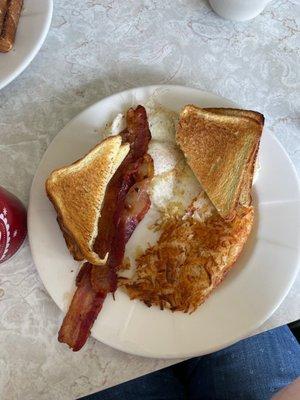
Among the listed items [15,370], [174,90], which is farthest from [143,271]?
[174,90]

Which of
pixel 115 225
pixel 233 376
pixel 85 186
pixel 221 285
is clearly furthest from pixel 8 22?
pixel 233 376

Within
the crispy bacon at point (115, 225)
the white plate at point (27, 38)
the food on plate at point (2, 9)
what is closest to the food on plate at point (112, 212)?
the crispy bacon at point (115, 225)

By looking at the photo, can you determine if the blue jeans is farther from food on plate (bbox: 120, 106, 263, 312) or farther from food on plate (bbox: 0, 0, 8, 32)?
food on plate (bbox: 0, 0, 8, 32)

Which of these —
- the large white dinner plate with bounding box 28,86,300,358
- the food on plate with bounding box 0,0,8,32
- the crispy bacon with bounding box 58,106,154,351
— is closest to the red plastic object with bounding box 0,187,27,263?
the large white dinner plate with bounding box 28,86,300,358

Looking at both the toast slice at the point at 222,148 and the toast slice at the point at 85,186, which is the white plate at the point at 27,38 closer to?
the toast slice at the point at 85,186

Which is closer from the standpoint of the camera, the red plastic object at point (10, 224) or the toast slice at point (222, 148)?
the red plastic object at point (10, 224)

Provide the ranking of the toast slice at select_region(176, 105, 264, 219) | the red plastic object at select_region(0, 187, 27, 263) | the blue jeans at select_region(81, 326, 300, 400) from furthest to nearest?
the blue jeans at select_region(81, 326, 300, 400), the toast slice at select_region(176, 105, 264, 219), the red plastic object at select_region(0, 187, 27, 263)

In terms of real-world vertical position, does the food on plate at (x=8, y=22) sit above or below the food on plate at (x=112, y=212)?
above

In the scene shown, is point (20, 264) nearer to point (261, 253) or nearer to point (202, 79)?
point (261, 253)
